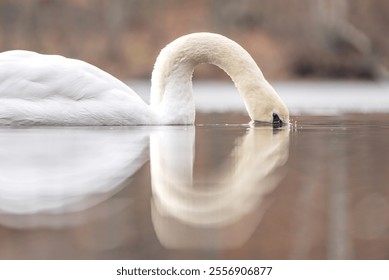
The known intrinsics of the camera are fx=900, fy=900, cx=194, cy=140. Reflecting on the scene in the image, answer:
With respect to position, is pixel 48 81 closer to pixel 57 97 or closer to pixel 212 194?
pixel 57 97

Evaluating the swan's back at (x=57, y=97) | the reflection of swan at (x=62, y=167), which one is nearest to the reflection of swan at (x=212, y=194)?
the reflection of swan at (x=62, y=167)

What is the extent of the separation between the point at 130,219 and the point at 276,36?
21.0 meters

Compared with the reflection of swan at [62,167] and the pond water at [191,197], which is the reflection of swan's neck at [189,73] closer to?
the reflection of swan at [62,167]

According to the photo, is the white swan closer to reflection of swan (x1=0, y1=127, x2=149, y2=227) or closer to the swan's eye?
reflection of swan (x1=0, y1=127, x2=149, y2=227)

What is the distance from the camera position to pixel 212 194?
12.9ft

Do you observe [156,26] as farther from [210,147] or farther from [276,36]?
[210,147]

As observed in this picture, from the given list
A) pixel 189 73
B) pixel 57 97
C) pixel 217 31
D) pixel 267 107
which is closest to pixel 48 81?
pixel 57 97

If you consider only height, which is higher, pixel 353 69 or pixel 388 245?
pixel 353 69

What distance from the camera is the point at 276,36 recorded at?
79.0ft

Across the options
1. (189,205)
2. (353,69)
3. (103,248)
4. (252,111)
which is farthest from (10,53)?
(353,69)

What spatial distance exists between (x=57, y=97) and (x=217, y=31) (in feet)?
59.0

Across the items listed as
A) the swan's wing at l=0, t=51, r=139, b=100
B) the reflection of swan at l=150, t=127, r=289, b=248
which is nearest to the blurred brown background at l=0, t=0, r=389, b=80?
the swan's wing at l=0, t=51, r=139, b=100
